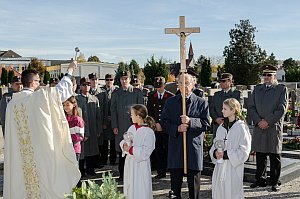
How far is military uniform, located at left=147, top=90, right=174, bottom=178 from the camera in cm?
842

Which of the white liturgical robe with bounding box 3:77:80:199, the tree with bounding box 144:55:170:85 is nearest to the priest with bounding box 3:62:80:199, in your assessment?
the white liturgical robe with bounding box 3:77:80:199

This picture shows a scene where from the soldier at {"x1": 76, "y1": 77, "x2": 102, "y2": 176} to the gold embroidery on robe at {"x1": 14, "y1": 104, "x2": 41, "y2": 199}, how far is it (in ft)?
9.96

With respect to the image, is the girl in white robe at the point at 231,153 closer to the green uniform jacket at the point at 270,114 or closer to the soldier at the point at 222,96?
the green uniform jacket at the point at 270,114

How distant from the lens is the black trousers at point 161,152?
8.41 metres

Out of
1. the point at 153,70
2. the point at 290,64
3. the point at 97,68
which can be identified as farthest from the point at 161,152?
the point at 290,64

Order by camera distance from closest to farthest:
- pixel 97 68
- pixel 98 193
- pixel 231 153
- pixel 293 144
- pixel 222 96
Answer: pixel 98 193, pixel 231 153, pixel 222 96, pixel 293 144, pixel 97 68

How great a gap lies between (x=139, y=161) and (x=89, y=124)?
3014mm

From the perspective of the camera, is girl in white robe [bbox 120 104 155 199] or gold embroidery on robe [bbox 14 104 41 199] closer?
gold embroidery on robe [bbox 14 104 41 199]

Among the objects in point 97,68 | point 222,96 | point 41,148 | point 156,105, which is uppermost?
point 97,68

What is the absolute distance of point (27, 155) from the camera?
541cm

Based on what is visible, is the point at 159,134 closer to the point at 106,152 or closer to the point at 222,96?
the point at 222,96

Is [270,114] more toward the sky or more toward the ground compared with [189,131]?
more toward the sky

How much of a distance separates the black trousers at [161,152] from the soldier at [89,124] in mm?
1348

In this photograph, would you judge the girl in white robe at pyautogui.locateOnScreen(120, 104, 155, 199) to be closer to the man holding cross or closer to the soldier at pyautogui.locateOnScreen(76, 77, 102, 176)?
the man holding cross
